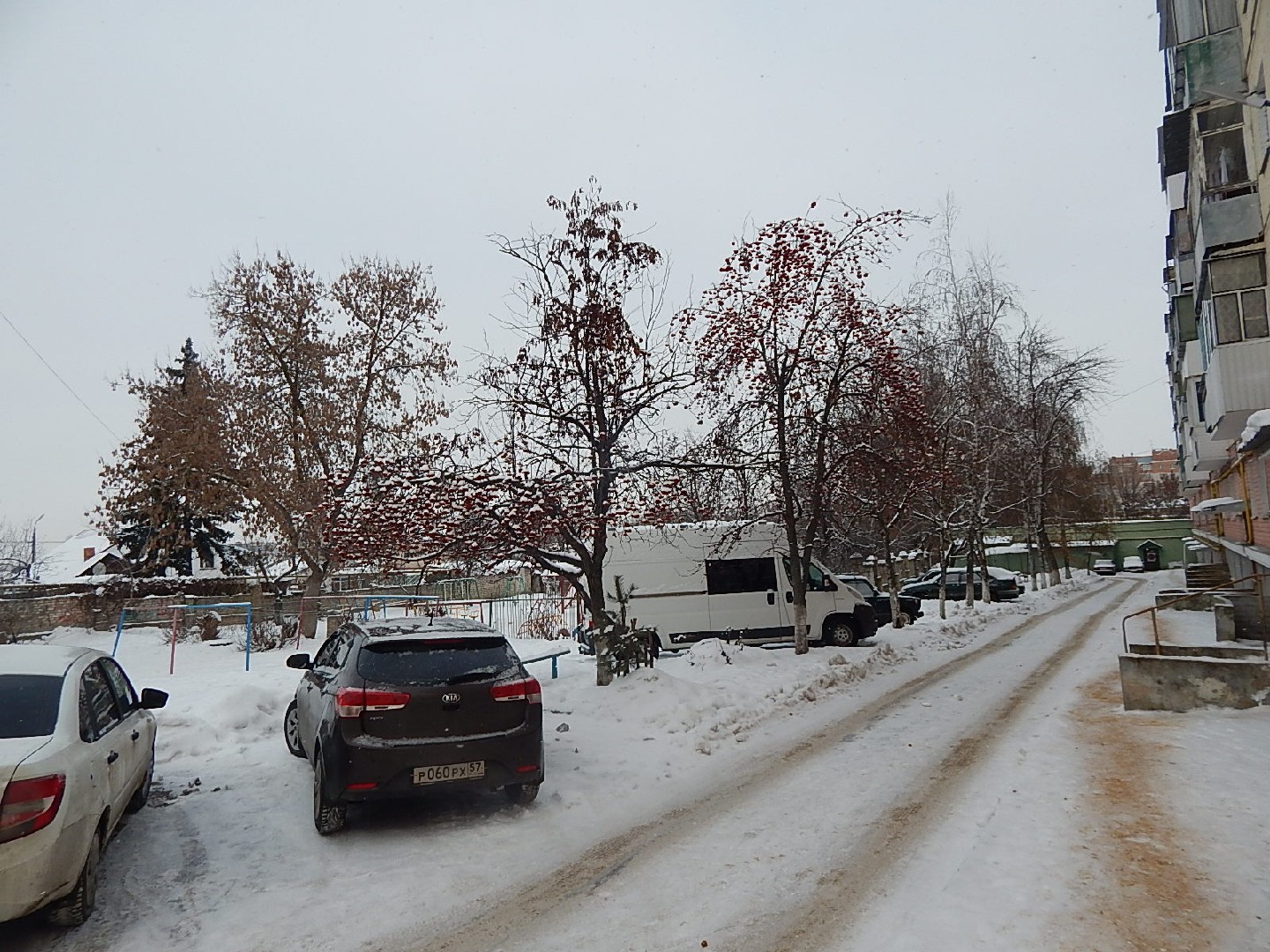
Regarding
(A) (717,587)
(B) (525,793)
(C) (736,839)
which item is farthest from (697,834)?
(A) (717,587)

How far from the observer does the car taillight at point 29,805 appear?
387cm

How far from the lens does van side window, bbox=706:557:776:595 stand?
1669 centimetres

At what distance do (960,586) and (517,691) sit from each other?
32749mm

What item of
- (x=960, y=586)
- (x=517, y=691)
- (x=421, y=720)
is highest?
(x=517, y=691)

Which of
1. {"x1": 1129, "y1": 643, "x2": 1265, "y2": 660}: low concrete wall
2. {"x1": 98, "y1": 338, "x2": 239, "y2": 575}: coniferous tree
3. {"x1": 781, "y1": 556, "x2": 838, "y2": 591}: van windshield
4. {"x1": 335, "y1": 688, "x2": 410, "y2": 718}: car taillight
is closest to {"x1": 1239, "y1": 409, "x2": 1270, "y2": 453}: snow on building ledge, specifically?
{"x1": 1129, "y1": 643, "x2": 1265, "y2": 660}: low concrete wall

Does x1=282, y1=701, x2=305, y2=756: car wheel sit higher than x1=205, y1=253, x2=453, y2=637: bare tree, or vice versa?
x1=205, y1=253, x2=453, y2=637: bare tree

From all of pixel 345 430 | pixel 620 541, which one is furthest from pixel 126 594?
pixel 620 541

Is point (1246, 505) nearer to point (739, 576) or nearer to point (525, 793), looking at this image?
point (739, 576)

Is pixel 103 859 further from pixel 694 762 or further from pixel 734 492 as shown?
pixel 734 492

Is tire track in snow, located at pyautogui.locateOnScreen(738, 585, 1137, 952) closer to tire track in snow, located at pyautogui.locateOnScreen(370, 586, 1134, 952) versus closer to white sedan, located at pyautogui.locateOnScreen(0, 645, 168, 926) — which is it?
tire track in snow, located at pyautogui.locateOnScreen(370, 586, 1134, 952)

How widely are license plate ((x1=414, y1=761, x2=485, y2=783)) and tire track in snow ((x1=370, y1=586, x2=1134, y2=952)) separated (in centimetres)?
107

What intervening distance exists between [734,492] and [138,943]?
1346cm

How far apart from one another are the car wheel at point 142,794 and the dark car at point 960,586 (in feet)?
97.3

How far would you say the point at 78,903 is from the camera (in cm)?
436
